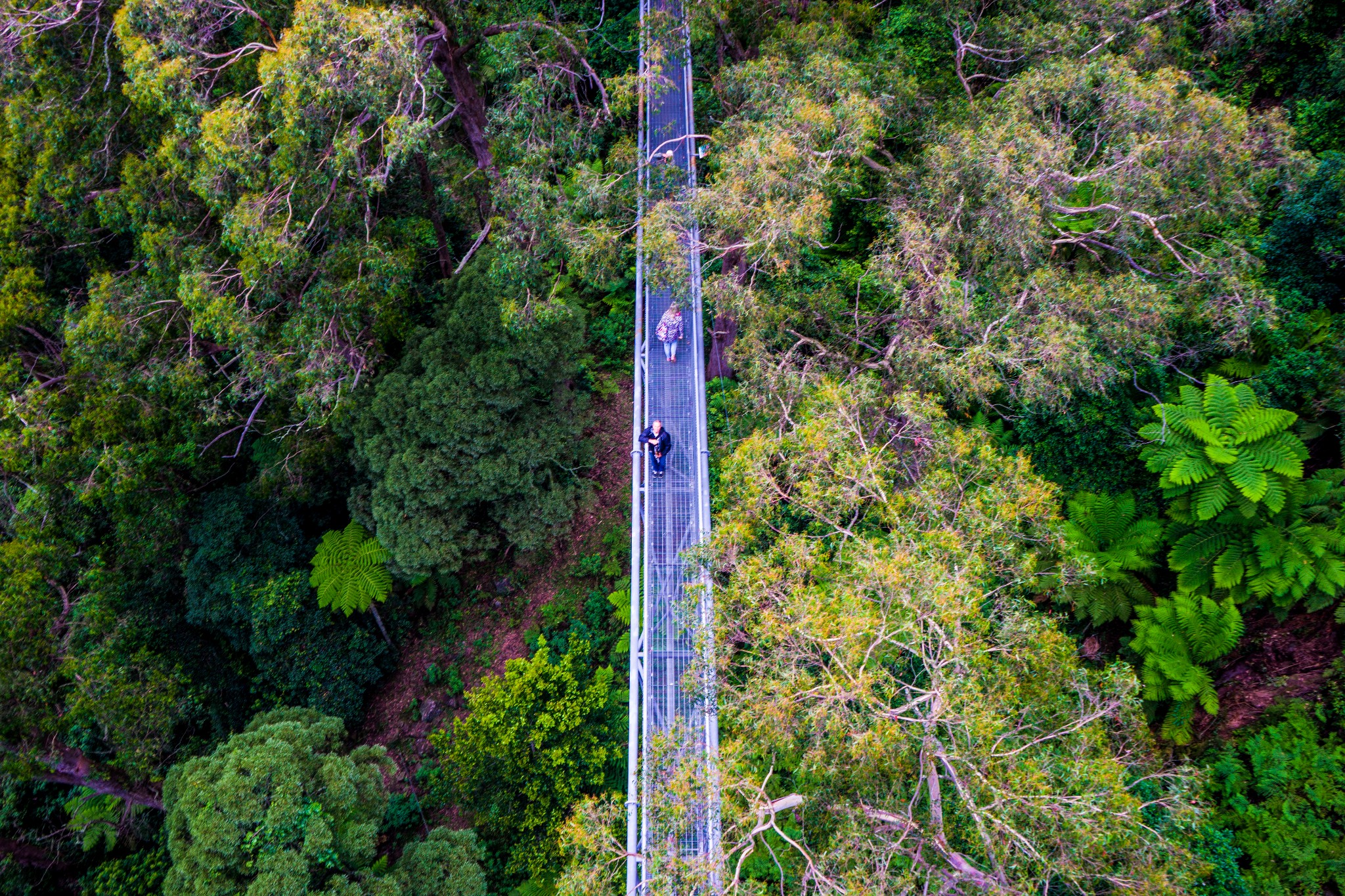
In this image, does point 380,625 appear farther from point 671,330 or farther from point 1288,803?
point 1288,803

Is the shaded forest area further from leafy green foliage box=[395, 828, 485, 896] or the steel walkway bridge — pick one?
the steel walkway bridge

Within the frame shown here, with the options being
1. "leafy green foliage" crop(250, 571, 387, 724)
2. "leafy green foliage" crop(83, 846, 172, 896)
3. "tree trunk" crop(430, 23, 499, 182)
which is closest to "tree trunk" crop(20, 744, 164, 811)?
"leafy green foliage" crop(83, 846, 172, 896)

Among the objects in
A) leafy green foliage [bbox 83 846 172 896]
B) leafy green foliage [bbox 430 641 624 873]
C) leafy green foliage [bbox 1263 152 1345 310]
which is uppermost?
leafy green foliage [bbox 1263 152 1345 310]

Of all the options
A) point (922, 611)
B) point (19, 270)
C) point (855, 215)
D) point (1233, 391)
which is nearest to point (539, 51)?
point (855, 215)

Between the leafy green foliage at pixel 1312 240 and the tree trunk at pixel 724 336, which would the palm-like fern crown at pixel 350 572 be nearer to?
the tree trunk at pixel 724 336

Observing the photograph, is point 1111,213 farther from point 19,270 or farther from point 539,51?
point 19,270

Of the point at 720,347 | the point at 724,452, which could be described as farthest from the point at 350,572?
the point at 720,347

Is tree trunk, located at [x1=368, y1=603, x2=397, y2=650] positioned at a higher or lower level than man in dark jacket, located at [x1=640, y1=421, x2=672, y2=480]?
lower
